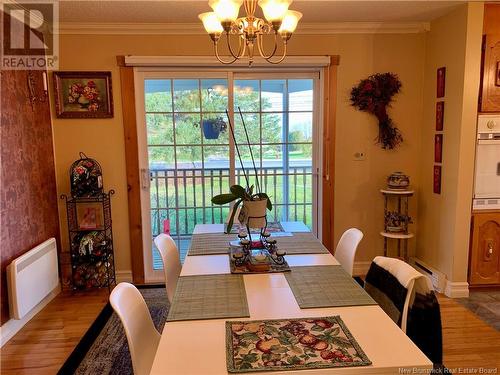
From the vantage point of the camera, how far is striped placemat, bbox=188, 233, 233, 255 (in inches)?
88.4

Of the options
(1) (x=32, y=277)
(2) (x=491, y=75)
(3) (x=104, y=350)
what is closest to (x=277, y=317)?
(3) (x=104, y=350)

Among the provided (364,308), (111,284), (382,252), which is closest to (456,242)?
(382,252)

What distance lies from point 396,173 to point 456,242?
794 millimetres

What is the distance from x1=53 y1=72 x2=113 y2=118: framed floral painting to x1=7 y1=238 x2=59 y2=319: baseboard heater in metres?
1.18

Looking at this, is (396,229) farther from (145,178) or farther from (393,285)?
(145,178)

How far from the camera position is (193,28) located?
10.9 feet

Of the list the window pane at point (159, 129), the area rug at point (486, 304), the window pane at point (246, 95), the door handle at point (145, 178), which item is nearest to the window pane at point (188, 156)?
the window pane at point (159, 129)

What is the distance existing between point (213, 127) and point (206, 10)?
1033 millimetres

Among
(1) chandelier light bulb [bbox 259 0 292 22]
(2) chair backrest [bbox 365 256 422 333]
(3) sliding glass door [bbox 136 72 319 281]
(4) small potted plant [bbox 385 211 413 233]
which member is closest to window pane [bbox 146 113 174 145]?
(3) sliding glass door [bbox 136 72 319 281]

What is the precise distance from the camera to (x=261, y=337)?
1.29 m

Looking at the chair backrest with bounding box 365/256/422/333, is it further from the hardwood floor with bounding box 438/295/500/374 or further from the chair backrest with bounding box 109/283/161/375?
the chair backrest with bounding box 109/283/161/375

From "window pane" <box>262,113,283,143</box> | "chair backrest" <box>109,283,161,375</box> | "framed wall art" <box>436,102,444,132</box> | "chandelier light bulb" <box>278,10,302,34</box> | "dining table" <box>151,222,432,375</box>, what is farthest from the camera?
"window pane" <box>262,113,283,143</box>

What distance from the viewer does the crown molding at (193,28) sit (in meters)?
3.27

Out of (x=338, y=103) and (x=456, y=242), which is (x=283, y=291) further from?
(x=338, y=103)
